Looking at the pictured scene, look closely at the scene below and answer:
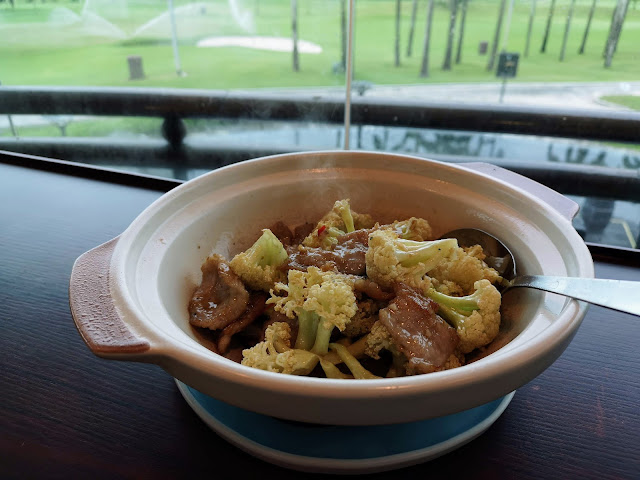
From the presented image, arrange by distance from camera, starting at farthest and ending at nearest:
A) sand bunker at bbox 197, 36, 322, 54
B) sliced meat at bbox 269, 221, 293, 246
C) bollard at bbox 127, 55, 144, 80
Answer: bollard at bbox 127, 55, 144, 80 → sand bunker at bbox 197, 36, 322, 54 → sliced meat at bbox 269, 221, 293, 246

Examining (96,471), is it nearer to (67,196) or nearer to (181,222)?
(181,222)

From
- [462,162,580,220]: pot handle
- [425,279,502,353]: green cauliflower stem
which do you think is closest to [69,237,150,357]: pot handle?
[425,279,502,353]: green cauliflower stem

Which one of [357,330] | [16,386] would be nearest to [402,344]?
[357,330]

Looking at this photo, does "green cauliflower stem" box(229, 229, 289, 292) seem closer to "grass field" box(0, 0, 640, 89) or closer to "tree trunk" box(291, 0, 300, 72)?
"grass field" box(0, 0, 640, 89)

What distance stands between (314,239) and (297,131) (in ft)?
7.36

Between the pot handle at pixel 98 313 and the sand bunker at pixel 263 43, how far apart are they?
280 centimetres

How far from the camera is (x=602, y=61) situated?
3006 millimetres

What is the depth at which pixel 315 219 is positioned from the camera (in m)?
1.36

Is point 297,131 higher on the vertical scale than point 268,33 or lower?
lower

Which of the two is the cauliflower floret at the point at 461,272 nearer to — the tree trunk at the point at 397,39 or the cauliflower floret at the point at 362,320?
the cauliflower floret at the point at 362,320

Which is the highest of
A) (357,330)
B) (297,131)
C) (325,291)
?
(325,291)

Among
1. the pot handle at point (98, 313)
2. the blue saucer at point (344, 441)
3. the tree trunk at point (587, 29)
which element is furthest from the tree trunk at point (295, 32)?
the blue saucer at point (344, 441)

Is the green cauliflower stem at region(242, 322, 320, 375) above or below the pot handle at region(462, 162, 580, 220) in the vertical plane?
below

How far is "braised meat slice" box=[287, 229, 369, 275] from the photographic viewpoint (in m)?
1.05
